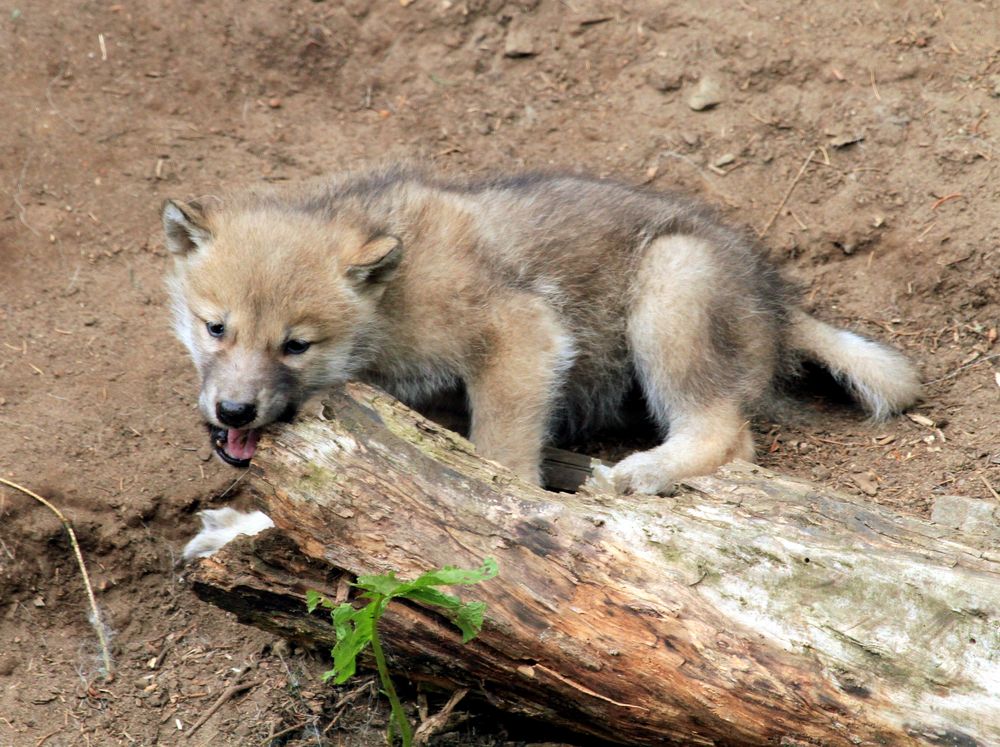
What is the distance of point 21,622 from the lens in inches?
170

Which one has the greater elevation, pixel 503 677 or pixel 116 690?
pixel 503 677

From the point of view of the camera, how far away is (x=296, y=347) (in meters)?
4.16

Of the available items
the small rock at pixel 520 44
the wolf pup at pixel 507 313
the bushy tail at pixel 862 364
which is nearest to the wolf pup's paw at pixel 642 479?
the wolf pup at pixel 507 313

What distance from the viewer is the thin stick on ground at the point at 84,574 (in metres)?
4.27

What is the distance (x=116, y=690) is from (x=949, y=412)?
11.9ft

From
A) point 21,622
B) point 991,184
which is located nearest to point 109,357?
point 21,622

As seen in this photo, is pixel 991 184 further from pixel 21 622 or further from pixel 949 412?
pixel 21 622

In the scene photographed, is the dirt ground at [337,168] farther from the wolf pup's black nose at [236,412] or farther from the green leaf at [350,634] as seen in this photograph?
the wolf pup's black nose at [236,412]

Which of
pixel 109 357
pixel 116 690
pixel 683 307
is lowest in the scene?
pixel 116 690

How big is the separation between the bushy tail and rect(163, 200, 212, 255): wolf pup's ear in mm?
2682

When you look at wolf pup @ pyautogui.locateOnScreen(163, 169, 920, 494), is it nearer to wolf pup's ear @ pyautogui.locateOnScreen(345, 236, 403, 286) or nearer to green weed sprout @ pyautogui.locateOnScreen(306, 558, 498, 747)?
wolf pup's ear @ pyautogui.locateOnScreen(345, 236, 403, 286)

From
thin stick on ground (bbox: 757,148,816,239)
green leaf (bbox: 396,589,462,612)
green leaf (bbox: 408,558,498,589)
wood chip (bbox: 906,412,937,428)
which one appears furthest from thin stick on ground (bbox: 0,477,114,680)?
thin stick on ground (bbox: 757,148,816,239)

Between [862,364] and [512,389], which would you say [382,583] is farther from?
[862,364]

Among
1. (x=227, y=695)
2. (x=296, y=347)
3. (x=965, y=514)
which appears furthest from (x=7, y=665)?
(x=965, y=514)
